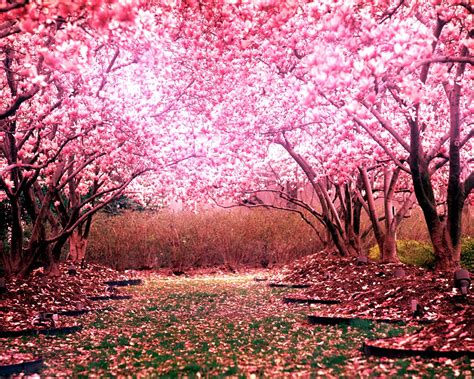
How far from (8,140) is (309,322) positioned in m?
6.99

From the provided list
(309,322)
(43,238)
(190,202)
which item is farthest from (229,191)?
(309,322)

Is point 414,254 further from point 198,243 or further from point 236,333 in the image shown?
point 236,333

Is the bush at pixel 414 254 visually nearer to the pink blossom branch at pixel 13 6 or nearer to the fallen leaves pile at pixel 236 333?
the fallen leaves pile at pixel 236 333

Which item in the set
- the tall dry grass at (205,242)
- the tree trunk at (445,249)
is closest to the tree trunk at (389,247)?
the tree trunk at (445,249)

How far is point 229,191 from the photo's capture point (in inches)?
925

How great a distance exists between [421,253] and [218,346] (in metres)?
14.4

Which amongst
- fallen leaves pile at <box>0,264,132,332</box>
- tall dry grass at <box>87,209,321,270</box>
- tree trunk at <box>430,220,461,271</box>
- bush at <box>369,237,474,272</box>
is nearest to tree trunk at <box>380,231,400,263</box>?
bush at <box>369,237,474,272</box>

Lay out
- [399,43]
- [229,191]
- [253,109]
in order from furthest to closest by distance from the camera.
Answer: [229,191] → [253,109] → [399,43]

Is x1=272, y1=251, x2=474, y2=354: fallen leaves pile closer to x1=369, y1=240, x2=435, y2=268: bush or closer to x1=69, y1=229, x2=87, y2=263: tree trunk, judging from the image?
x1=369, y1=240, x2=435, y2=268: bush

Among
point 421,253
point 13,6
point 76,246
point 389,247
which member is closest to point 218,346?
point 13,6

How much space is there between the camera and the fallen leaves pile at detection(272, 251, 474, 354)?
7.55 metres

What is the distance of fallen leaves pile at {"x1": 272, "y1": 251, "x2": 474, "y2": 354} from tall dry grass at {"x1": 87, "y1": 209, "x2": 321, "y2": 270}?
9241 millimetres

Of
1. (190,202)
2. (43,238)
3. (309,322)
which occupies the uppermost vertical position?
(190,202)

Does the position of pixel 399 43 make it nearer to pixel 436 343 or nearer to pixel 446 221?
pixel 436 343
